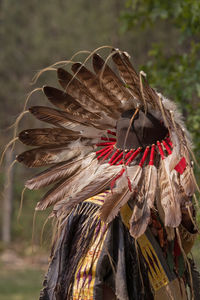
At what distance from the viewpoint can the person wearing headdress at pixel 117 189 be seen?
2.19 meters

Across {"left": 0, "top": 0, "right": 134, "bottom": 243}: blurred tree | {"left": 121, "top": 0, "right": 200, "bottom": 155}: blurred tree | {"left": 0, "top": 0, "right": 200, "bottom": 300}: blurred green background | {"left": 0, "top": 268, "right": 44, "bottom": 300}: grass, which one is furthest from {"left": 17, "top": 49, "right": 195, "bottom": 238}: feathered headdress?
{"left": 0, "top": 0, "right": 134, "bottom": 243}: blurred tree

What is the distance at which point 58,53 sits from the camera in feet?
28.9

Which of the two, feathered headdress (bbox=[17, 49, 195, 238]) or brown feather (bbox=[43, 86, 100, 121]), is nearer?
feathered headdress (bbox=[17, 49, 195, 238])

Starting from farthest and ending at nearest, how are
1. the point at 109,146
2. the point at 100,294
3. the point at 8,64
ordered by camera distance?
1. the point at 8,64
2. the point at 109,146
3. the point at 100,294

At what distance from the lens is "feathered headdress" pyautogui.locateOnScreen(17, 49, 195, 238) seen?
2.22 metres

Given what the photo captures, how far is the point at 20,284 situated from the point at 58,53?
471 cm

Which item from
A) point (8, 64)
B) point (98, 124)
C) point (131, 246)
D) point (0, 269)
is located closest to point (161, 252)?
point (131, 246)

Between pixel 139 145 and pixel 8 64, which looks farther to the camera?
pixel 8 64

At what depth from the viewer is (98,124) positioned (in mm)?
2613

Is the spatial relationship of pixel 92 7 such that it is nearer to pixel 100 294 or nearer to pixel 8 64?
pixel 8 64

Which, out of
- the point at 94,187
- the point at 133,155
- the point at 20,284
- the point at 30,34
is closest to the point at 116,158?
the point at 133,155

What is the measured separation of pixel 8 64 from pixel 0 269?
6.43m

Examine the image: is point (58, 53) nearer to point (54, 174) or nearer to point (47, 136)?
point (47, 136)

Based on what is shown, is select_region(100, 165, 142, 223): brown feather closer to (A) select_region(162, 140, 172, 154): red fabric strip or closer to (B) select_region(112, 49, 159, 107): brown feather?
(A) select_region(162, 140, 172, 154): red fabric strip
